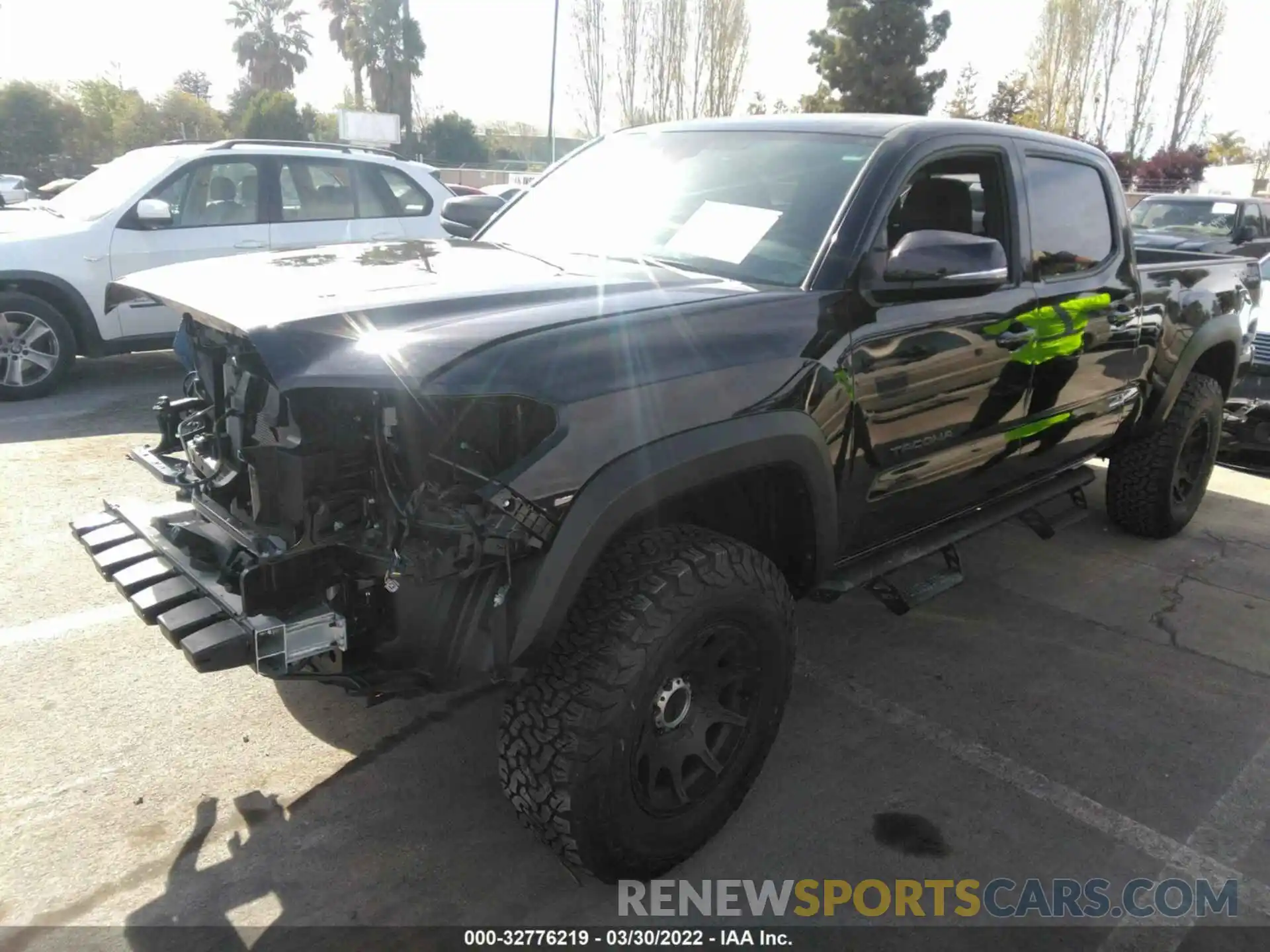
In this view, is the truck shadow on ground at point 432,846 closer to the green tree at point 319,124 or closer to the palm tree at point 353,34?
the green tree at point 319,124

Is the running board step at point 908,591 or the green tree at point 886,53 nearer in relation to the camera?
the running board step at point 908,591

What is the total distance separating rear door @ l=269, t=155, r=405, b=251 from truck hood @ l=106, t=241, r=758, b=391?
497 cm

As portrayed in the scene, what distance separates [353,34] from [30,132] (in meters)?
13.9

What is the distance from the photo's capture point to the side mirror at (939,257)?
112 inches

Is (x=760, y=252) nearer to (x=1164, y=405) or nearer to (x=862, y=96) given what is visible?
(x=1164, y=405)

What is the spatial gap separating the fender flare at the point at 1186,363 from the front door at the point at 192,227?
20.3ft

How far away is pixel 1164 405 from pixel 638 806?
3558 millimetres

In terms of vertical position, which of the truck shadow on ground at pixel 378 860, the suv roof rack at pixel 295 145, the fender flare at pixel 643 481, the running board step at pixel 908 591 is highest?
the suv roof rack at pixel 295 145

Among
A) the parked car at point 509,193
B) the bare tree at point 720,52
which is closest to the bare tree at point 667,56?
the bare tree at point 720,52

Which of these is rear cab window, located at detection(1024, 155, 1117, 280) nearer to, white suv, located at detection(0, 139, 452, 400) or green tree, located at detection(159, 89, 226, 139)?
white suv, located at detection(0, 139, 452, 400)

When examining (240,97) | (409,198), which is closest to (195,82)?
(240,97)

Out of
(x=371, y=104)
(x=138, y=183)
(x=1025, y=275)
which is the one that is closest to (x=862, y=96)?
(x=371, y=104)

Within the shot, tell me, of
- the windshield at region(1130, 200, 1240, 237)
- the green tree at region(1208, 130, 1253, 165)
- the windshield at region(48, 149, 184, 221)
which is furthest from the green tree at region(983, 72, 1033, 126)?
the windshield at region(48, 149, 184, 221)

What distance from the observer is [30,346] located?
271 inches
